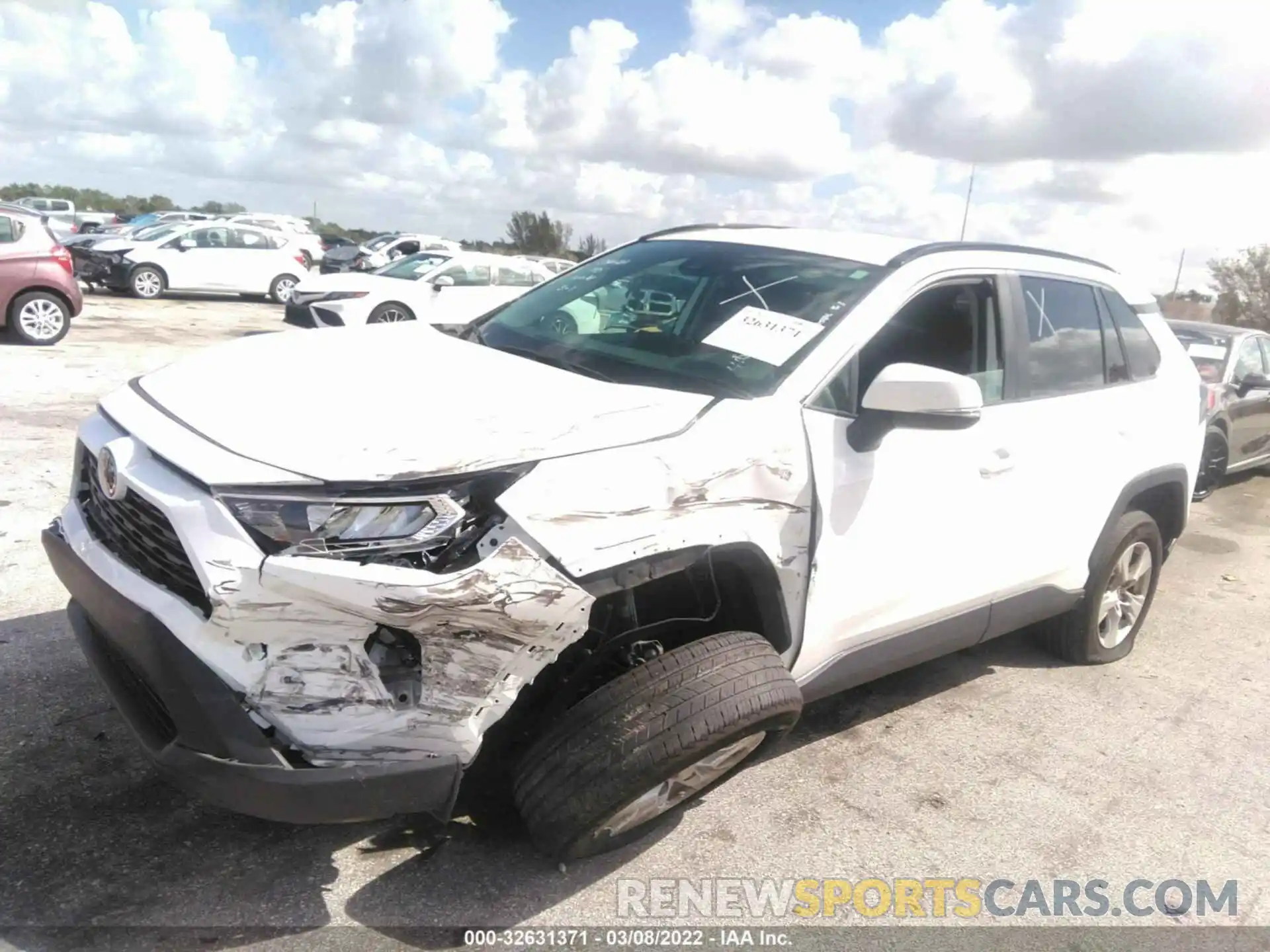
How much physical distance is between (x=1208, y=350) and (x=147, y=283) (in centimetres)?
1800

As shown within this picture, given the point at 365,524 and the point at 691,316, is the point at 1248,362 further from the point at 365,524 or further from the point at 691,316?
the point at 365,524

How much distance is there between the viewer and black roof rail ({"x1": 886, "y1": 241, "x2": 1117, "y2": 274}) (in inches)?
136

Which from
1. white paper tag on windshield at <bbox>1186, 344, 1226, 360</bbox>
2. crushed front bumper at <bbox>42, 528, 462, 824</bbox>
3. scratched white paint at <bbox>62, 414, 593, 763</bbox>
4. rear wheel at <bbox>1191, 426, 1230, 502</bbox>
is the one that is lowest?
rear wheel at <bbox>1191, 426, 1230, 502</bbox>

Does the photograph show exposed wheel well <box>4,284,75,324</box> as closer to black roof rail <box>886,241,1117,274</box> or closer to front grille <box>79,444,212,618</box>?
front grille <box>79,444,212,618</box>

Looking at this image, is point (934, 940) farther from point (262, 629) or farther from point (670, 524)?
point (262, 629)

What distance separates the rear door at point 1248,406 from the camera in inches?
328

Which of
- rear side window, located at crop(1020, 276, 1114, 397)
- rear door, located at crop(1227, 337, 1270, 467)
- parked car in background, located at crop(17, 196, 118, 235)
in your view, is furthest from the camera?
parked car in background, located at crop(17, 196, 118, 235)

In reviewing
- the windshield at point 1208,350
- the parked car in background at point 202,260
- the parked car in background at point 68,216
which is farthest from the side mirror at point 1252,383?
the parked car in background at point 68,216

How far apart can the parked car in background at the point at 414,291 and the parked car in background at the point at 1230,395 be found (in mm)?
7713

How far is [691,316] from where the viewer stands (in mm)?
3416

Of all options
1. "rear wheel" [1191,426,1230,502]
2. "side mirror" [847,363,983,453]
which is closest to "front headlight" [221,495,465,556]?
"side mirror" [847,363,983,453]

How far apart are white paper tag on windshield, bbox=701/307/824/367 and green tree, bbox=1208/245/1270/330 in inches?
1481

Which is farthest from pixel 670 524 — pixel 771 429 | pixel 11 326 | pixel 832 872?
pixel 11 326

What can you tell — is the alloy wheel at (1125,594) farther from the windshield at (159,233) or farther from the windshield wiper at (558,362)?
the windshield at (159,233)
